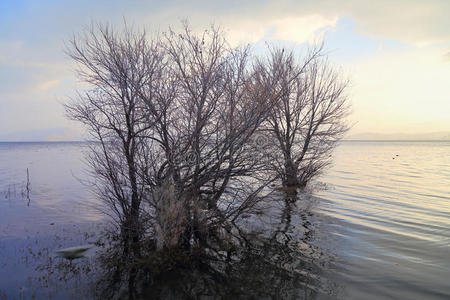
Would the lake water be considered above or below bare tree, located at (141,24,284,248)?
below

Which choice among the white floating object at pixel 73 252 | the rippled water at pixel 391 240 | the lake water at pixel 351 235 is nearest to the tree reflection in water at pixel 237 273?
the lake water at pixel 351 235

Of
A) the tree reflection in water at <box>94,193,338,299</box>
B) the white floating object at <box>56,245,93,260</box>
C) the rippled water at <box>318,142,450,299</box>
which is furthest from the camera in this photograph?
the white floating object at <box>56,245,93,260</box>

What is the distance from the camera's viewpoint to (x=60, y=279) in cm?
709

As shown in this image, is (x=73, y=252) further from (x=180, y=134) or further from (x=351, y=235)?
(x=351, y=235)

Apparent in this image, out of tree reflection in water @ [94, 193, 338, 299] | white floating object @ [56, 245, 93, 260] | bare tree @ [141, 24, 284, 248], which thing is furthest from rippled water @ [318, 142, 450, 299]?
white floating object @ [56, 245, 93, 260]

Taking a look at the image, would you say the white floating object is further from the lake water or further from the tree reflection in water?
the tree reflection in water

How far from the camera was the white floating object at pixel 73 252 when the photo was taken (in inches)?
340

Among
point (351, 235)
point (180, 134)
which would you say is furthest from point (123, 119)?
point (351, 235)

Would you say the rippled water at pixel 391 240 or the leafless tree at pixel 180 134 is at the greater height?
the leafless tree at pixel 180 134

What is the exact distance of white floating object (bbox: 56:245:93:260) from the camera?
8641mm

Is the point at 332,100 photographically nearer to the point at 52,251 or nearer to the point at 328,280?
the point at 328,280

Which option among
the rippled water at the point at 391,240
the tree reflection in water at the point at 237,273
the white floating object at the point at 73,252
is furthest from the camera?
the white floating object at the point at 73,252

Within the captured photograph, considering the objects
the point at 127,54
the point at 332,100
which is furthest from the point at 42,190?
the point at 332,100

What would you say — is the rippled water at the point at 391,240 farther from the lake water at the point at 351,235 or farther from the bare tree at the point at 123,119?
the bare tree at the point at 123,119
